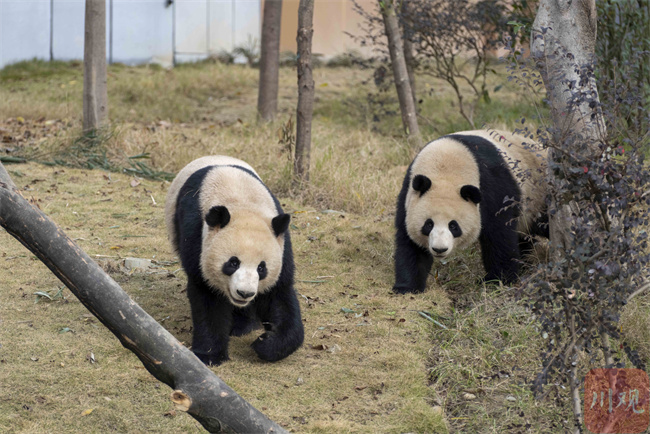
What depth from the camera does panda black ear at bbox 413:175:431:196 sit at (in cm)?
466

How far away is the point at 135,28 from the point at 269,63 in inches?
177

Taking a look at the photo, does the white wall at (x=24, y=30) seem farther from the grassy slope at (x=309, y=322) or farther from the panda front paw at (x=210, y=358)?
the panda front paw at (x=210, y=358)

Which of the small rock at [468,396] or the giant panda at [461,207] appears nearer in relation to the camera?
the small rock at [468,396]

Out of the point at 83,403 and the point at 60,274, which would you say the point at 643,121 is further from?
the point at 83,403

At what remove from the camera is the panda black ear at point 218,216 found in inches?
138

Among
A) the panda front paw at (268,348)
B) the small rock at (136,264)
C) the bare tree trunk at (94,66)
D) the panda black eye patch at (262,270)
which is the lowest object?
the panda front paw at (268,348)

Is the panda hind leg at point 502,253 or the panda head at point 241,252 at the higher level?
the panda head at point 241,252

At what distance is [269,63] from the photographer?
32.8ft

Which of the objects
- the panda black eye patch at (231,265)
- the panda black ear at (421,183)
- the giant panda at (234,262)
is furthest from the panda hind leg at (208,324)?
the panda black ear at (421,183)

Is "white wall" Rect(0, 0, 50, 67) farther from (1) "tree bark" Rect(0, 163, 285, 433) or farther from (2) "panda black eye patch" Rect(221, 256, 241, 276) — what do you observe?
(1) "tree bark" Rect(0, 163, 285, 433)

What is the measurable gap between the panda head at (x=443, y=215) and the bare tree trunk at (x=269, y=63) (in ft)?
18.0

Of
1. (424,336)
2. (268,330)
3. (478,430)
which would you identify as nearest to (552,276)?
(478,430)

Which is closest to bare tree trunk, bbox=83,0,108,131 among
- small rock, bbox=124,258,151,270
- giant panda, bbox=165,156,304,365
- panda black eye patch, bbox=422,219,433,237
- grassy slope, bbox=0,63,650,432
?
grassy slope, bbox=0,63,650,432

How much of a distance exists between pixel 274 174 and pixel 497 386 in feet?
13.4
